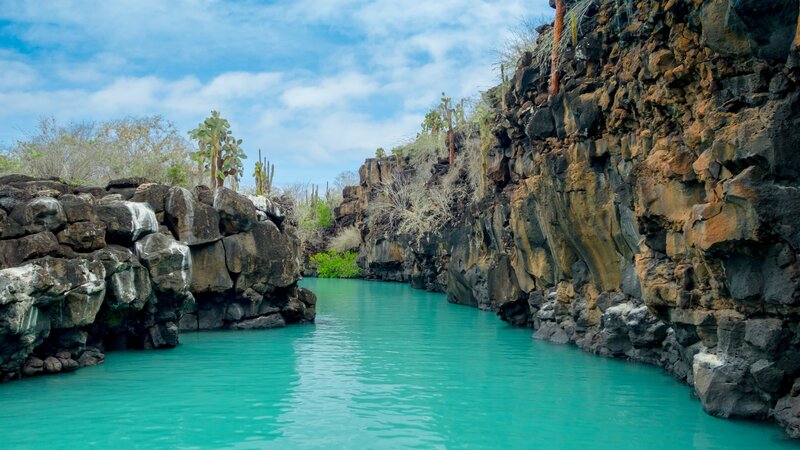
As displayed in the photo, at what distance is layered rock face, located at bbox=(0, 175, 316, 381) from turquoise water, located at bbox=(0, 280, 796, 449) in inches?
33.4

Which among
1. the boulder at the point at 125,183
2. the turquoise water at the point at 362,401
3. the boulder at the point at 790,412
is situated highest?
the boulder at the point at 125,183

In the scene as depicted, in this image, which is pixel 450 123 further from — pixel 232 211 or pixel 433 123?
pixel 232 211

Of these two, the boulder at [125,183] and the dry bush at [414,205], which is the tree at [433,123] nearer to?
the dry bush at [414,205]

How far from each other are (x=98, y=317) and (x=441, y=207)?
29.4m

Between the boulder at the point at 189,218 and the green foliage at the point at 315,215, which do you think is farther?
the green foliage at the point at 315,215

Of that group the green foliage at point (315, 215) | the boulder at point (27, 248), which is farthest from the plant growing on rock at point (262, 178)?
the boulder at point (27, 248)

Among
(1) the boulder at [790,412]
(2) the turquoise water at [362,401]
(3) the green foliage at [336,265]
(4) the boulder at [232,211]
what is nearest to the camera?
(1) the boulder at [790,412]

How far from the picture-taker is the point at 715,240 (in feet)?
34.8

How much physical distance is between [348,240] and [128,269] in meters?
47.5

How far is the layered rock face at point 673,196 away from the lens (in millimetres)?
9945

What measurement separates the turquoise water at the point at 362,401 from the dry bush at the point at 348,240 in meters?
43.2

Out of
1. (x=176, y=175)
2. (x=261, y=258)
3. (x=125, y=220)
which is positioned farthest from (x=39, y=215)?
(x=176, y=175)

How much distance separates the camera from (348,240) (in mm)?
65125

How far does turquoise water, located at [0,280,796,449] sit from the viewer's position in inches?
432
